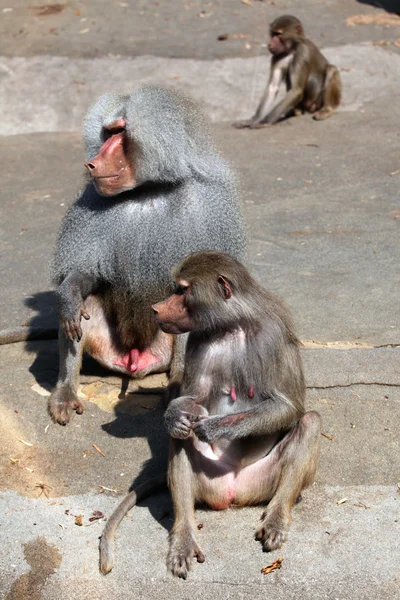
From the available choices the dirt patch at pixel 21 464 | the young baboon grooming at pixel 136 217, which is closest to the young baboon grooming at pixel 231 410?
the dirt patch at pixel 21 464

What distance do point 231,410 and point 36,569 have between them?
3.33ft

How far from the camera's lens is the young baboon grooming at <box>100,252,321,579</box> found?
11.6 ft

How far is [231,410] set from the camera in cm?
366

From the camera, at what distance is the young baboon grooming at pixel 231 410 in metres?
3.52

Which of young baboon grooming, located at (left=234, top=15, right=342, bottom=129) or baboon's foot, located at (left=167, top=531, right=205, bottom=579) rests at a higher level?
baboon's foot, located at (left=167, top=531, right=205, bottom=579)

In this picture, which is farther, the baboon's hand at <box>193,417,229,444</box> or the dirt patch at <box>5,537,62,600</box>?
the baboon's hand at <box>193,417,229,444</box>

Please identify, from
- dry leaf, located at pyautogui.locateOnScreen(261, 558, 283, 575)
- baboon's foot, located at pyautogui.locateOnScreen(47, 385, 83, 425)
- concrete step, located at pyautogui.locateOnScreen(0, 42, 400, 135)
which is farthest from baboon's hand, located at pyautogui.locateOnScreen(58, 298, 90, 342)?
concrete step, located at pyautogui.locateOnScreen(0, 42, 400, 135)

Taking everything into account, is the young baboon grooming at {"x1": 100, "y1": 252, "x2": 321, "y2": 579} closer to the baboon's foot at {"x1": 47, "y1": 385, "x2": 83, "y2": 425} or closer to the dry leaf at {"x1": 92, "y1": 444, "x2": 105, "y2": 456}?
the dry leaf at {"x1": 92, "y1": 444, "x2": 105, "y2": 456}

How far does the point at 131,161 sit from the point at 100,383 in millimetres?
1324

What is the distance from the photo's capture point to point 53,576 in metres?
3.44

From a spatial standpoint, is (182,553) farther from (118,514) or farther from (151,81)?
(151,81)

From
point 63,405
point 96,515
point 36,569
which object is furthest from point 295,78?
point 36,569

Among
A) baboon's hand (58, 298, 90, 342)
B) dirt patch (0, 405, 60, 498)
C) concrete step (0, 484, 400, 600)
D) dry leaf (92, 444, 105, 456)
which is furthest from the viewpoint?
baboon's hand (58, 298, 90, 342)

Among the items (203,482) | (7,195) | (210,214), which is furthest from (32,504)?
(7,195)
